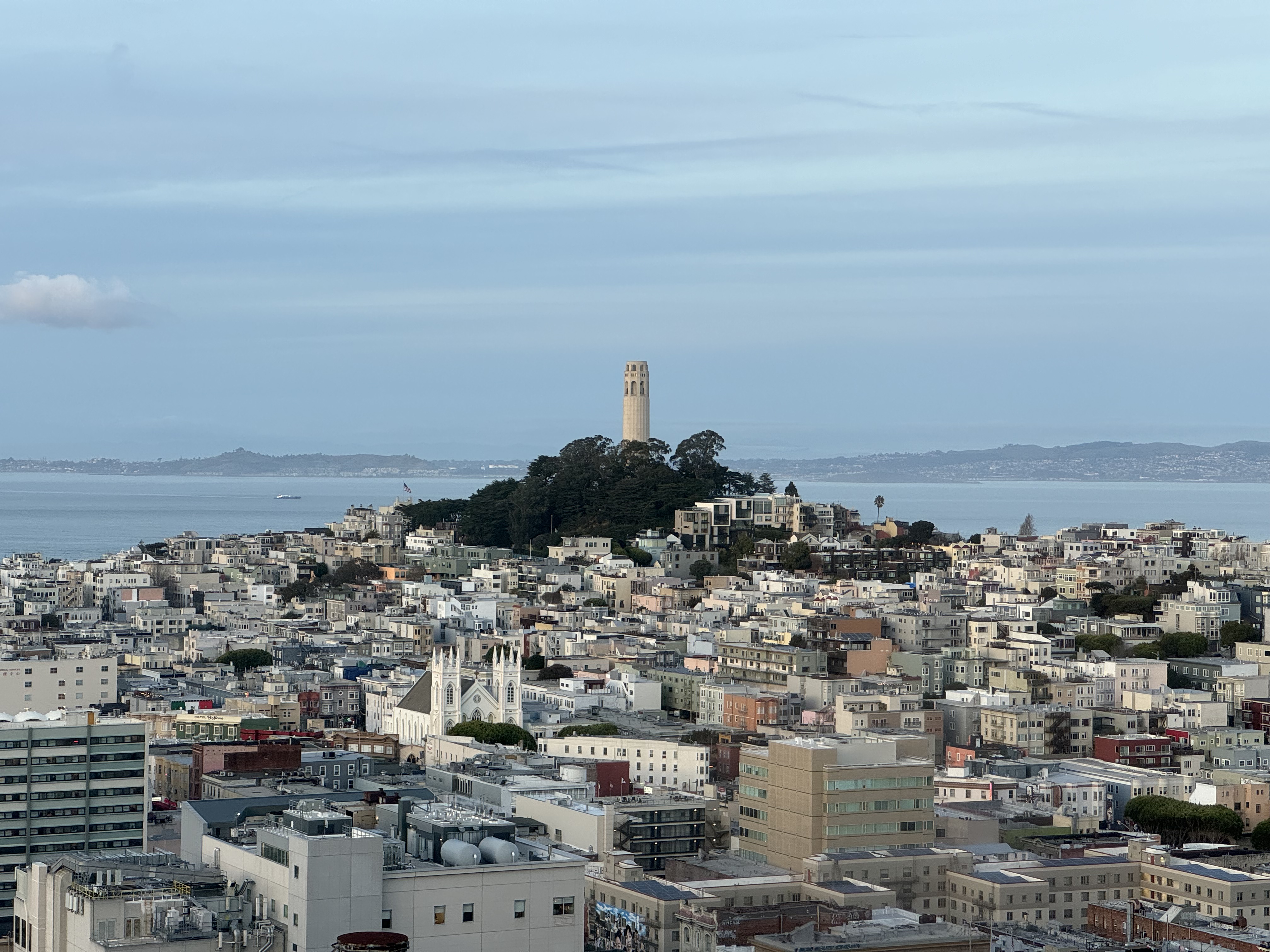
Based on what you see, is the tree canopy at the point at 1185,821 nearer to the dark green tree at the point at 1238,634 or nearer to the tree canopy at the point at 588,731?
the tree canopy at the point at 588,731

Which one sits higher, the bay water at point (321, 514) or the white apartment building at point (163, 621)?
the bay water at point (321, 514)

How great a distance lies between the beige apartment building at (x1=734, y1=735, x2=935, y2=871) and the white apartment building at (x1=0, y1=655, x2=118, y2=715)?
1810 cm

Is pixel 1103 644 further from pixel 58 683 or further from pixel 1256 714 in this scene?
pixel 58 683

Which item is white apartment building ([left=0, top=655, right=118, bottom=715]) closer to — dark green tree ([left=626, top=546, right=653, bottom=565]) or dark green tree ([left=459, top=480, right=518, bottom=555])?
dark green tree ([left=626, top=546, right=653, bottom=565])

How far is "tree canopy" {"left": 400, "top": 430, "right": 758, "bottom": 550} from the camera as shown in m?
80.4

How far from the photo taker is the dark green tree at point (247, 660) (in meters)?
57.7

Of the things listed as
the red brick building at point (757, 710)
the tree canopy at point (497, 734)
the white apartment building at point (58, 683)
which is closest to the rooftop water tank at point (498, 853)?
the tree canopy at point (497, 734)

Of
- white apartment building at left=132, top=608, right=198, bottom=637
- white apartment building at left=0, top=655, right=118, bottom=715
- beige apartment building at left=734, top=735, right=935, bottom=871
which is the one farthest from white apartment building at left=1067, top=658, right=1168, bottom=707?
white apartment building at left=132, top=608, right=198, bottom=637

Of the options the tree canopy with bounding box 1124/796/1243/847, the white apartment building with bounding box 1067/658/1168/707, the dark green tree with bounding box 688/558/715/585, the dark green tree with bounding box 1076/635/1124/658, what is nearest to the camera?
the tree canopy with bounding box 1124/796/1243/847

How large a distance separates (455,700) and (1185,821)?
16311 millimetres

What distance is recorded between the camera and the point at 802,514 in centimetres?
8044

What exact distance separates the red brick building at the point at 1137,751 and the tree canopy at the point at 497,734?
36.6 feet

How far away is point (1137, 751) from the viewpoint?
148 ft

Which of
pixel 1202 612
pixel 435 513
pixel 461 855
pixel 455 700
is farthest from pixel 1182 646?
pixel 435 513
